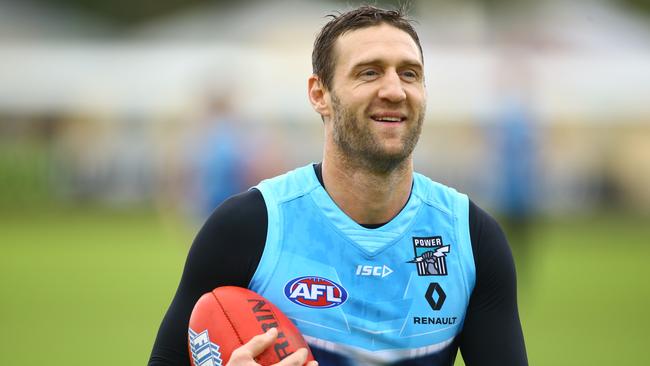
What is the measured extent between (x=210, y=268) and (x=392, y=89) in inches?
34.0

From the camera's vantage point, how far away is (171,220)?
941 inches

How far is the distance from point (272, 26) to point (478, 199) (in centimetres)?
750

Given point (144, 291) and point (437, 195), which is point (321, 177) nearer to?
point (437, 195)

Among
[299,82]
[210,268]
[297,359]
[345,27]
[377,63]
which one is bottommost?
[297,359]

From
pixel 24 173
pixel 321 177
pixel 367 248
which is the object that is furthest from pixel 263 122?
pixel 367 248

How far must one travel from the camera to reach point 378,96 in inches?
142

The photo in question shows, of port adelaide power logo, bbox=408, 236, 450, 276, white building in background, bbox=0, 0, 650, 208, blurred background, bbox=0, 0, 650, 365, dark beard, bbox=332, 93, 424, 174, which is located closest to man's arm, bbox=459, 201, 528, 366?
port adelaide power logo, bbox=408, 236, 450, 276

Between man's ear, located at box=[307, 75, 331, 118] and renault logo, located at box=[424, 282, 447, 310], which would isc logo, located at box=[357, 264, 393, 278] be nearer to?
renault logo, located at box=[424, 282, 447, 310]

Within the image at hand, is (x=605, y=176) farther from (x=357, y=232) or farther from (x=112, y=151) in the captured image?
(x=357, y=232)

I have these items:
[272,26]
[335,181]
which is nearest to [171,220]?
[272,26]

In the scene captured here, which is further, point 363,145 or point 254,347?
point 363,145

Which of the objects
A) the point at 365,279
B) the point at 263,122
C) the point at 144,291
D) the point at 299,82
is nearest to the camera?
the point at 365,279

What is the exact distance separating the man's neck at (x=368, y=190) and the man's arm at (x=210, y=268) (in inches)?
13.6

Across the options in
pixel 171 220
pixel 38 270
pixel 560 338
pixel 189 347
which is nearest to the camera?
pixel 189 347
